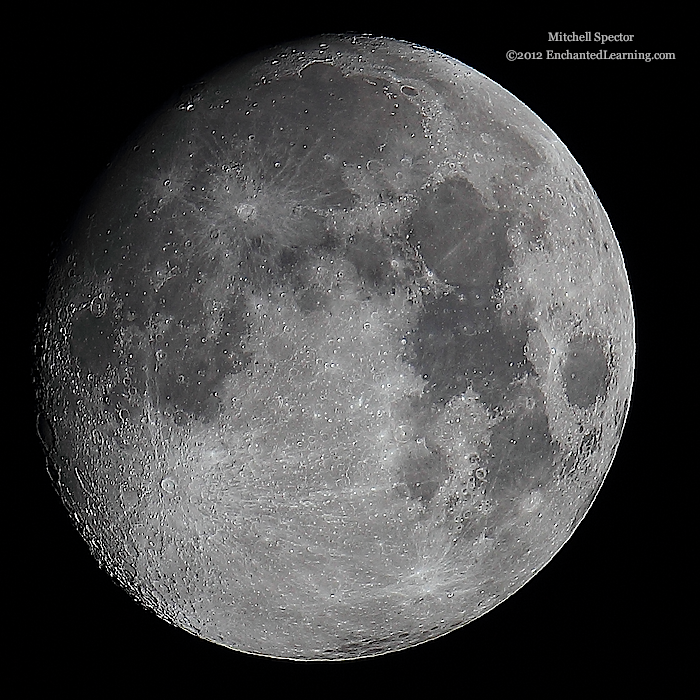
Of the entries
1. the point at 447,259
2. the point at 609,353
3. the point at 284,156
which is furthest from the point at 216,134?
the point at 609,353

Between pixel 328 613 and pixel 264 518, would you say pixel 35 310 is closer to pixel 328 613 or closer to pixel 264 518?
pixel 264 518

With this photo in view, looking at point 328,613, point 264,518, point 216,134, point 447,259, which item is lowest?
point 328,613

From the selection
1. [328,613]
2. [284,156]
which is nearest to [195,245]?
[284,156]

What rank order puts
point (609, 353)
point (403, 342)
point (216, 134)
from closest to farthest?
point (403, 342) → point (216, 134) → point (609, 353)

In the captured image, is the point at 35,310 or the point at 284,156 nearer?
the point at 284,156

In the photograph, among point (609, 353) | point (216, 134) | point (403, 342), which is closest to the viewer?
point (403, 342)

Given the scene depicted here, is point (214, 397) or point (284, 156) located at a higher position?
point (284, 156)
